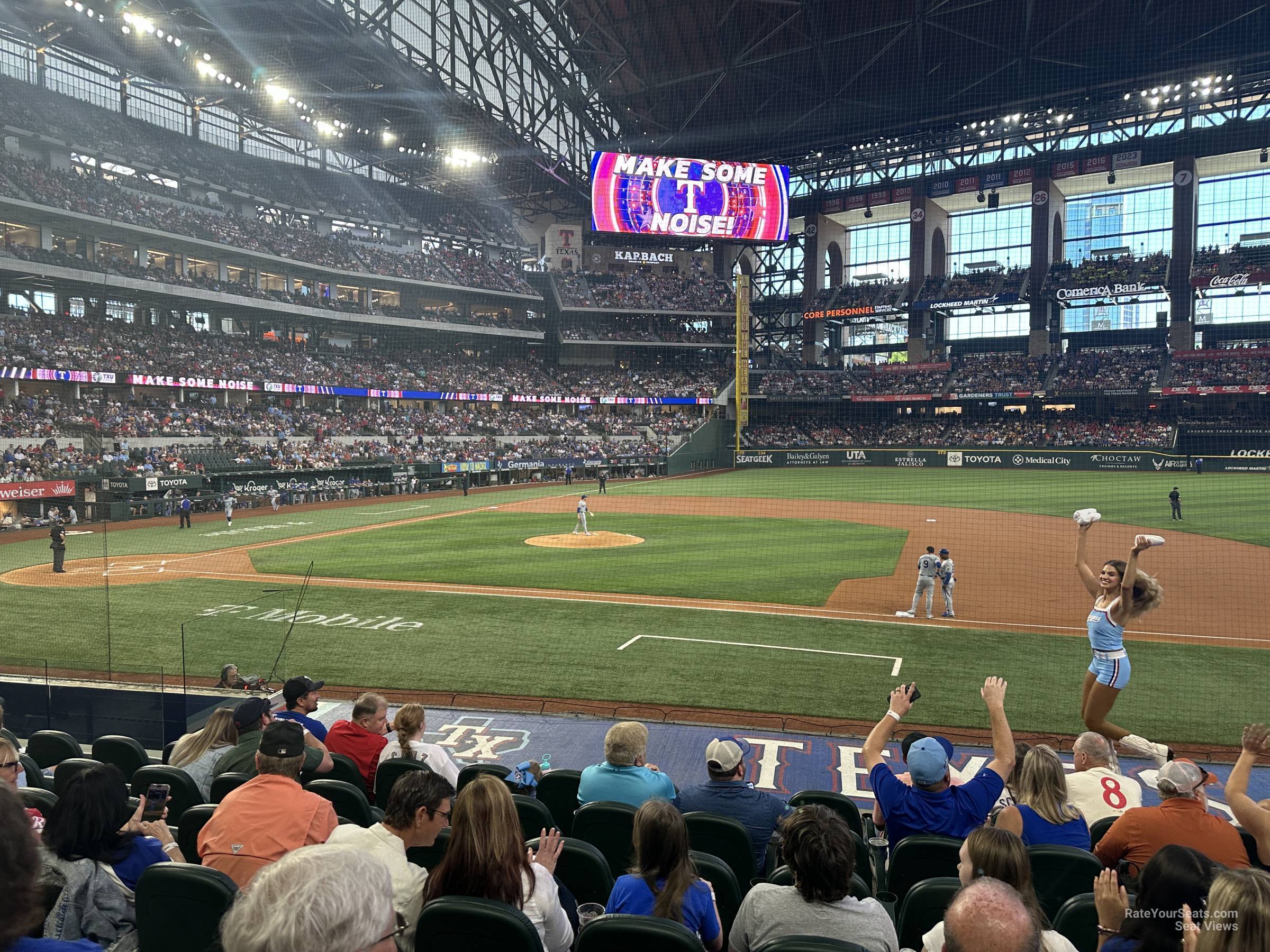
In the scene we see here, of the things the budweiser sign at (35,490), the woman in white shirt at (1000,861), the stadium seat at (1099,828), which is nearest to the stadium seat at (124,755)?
the woman in white shirt at (1000,861)

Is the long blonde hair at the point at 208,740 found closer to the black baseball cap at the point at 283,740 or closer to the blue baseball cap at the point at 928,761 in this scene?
the black baseball cap at the point at 283,740

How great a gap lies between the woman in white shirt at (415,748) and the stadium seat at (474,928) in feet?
10.2

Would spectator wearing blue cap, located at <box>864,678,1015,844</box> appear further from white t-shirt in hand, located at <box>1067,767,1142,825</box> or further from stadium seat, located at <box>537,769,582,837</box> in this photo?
stadium seat, located at <box>537,769,582,837</box>

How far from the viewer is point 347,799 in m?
5.25

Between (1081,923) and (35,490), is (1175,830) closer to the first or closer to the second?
(1081,923)

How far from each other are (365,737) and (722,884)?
3.89 m

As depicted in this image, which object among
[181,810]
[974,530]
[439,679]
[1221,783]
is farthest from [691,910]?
[974,530]

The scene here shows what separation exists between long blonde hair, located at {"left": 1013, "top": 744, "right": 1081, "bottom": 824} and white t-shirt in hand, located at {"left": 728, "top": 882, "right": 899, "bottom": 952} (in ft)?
5.82

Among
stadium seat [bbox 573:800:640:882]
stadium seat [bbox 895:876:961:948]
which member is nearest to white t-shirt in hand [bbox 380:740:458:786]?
stadium seat [bbox 573:800:640:882]

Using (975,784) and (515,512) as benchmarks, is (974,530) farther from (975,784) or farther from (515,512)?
(975,784)

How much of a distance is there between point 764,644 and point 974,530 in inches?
690

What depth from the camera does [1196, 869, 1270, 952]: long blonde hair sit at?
7.64 feet

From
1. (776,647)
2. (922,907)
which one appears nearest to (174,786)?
(922,907)

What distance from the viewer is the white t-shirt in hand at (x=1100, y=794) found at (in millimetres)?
5383
